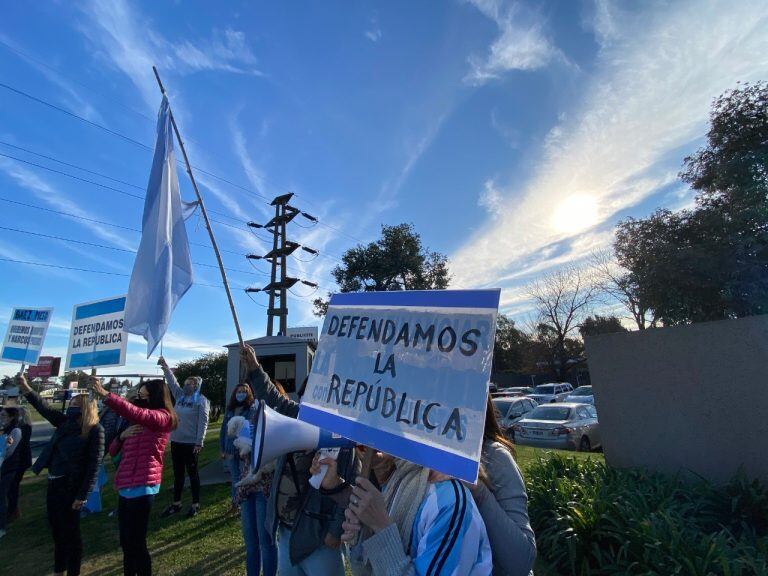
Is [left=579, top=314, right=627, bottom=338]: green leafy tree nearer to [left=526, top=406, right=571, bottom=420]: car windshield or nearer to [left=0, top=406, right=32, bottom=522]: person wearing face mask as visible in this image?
[left=526, top=406, right=571, bottom=420]: car windshield

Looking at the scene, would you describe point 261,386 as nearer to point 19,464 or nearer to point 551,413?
point 19,464

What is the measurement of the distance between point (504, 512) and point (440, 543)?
416 millimetres

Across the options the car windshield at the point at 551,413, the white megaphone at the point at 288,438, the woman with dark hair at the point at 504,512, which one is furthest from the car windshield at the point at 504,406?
the woman with dark hair at the point at 504,512

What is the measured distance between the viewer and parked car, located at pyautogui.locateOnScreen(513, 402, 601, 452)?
10.9 meters

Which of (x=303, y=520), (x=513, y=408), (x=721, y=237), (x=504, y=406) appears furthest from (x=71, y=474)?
(x=721, y=237)

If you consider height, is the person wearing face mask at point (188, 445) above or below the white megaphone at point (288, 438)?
below

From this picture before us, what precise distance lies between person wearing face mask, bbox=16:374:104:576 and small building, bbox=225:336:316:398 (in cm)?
599

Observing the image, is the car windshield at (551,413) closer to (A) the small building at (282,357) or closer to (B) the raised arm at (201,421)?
(A) the small building at (282,357)

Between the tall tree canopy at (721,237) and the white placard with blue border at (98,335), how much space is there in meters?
15.9

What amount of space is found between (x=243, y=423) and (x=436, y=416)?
3.24 meters

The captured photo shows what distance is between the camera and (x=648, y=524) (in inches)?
129

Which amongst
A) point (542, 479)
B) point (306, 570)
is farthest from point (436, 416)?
point (542, 479)

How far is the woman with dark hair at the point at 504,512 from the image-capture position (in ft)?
5.35

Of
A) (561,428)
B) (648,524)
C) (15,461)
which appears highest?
(15,461)
